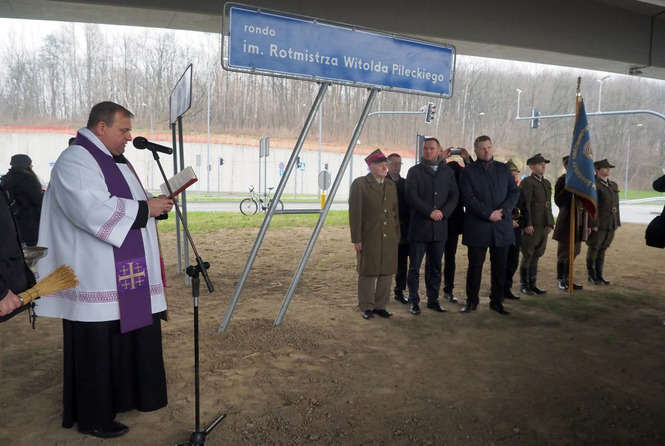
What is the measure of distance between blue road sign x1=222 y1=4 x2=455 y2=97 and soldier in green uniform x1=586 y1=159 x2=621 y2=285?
4.05m

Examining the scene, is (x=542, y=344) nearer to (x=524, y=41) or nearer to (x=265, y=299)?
(x=265, y=299)

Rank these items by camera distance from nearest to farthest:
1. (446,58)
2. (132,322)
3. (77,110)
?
(132,322), (446,58), (77,110)

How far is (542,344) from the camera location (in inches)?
183

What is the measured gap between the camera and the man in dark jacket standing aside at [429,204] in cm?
560

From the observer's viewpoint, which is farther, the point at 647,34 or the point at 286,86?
the point at 286,86

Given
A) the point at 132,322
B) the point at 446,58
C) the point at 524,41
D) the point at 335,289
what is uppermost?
the point at 524,41

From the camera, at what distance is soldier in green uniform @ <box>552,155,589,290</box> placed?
684 cm

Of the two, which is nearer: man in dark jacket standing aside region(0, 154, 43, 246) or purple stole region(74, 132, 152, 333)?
purple stole region(74, 132, 152, 333)

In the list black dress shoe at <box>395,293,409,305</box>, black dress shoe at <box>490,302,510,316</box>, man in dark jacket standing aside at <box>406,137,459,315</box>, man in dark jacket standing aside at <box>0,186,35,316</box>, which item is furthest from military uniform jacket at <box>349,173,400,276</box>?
man in dark jacket standing aside at <box>0,186,35,316</box>

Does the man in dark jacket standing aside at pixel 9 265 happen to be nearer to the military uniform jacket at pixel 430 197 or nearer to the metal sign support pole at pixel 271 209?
the metal sign support pole at pixel 271 209

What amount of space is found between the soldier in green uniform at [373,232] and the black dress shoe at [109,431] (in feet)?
10.1

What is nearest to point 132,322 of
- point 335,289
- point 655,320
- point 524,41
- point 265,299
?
point 265,299

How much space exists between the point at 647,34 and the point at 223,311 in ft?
28.7

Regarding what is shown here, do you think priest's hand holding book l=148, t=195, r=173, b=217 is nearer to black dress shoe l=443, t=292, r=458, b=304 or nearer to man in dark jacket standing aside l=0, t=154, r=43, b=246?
black dress shoe l=443, t=292, r=458, b=304
